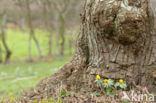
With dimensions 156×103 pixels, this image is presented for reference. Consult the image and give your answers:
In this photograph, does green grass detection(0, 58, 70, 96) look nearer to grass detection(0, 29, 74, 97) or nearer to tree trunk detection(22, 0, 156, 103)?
grass detection(0, 29, 74, 97)

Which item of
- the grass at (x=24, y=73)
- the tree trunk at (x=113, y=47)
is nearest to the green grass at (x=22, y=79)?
the grass at (x=24, y=73)

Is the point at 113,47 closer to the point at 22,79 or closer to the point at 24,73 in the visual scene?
the point at 22,79

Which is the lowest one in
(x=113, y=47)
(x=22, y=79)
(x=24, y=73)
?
(x=24, y=73)

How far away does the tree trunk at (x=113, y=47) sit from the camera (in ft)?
11.0

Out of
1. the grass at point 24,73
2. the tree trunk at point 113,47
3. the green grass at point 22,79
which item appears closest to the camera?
the tree trunk at point 113,47

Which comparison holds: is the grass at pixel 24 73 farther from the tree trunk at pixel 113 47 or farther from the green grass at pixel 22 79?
the tree trunk at pixel 113 47

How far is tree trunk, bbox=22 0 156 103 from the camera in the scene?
3.34 metres

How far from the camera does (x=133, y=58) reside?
3.68 m

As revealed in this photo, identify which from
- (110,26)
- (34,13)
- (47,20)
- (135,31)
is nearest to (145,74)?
(135,31)

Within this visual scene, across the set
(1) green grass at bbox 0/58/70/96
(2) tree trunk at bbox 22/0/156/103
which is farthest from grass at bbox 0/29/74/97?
(2) tree trunk at bbox 22/0/156/103

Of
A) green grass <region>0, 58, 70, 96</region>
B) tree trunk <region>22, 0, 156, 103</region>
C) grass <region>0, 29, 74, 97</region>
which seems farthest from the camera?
grass <region>0, 29, 74, 97</region>

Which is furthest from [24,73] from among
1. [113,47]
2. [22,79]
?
[113,47]

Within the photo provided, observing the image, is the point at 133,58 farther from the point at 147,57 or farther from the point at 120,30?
the point at 120,30

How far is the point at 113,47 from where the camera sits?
3695 millimetres
